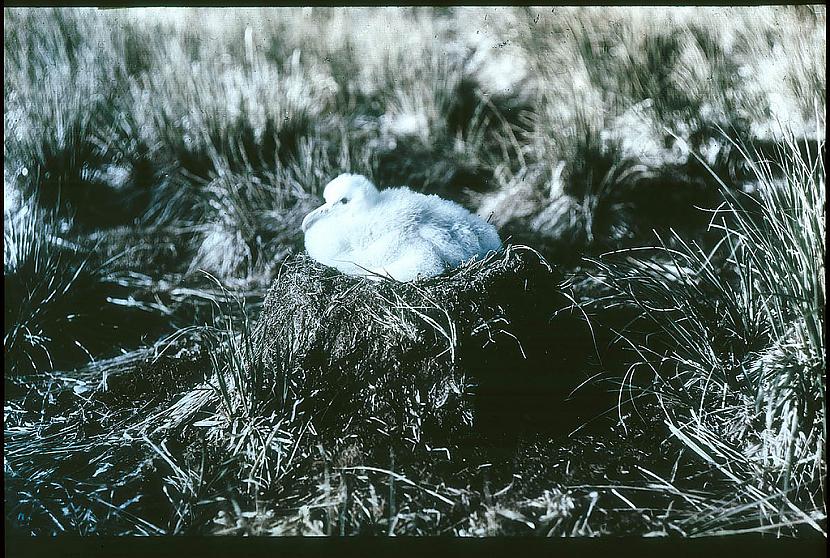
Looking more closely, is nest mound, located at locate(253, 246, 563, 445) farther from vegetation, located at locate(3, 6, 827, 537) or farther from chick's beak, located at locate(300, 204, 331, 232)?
chick's beak, located at locate(300, 204, 331, 232)

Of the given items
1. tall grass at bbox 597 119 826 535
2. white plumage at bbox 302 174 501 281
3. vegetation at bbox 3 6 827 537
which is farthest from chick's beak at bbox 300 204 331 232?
tall grass at bbox 597 119 826 535

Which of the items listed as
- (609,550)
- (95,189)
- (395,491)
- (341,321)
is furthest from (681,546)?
(95,189)

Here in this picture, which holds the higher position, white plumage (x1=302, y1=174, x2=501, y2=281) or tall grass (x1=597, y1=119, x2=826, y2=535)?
white plumage (x1=302, y1=174, x2=501, y2=281)

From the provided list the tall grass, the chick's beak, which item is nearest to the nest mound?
the chick's beak

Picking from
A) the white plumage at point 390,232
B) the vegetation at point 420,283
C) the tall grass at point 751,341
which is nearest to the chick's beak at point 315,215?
the white plumage at point 390,232

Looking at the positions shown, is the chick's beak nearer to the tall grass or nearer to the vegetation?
the vegetation

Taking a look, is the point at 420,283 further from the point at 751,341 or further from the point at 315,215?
the point at 751,341

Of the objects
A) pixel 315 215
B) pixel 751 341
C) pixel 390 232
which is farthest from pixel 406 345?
pixel 751 341

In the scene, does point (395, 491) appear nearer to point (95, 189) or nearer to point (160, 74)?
point (95, 189)
